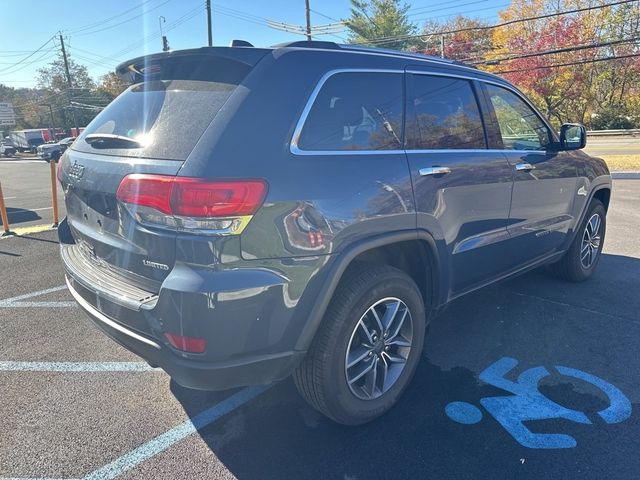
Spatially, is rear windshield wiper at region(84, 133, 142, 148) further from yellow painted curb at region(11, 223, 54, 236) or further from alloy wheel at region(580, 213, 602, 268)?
yellow painted curb at region(11, 223, 54, 236)

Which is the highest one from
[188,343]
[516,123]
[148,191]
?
[516,123]

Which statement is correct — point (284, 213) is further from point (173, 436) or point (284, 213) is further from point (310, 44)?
point (173, 436)

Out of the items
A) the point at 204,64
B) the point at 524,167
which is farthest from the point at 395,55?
the point at 524,167

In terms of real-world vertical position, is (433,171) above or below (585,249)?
above

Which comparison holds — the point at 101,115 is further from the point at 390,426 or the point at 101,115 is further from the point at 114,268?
the point at 390,426

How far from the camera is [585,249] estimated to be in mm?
4703

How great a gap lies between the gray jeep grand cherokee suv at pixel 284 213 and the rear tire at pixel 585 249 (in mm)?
1764

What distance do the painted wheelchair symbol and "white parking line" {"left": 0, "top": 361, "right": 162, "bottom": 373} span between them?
6.81ft

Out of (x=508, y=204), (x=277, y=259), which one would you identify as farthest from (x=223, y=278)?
(x=508, y=204)

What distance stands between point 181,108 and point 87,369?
6.62 ft

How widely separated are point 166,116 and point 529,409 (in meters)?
2.54

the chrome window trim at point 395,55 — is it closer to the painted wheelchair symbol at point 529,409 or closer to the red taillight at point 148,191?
the red taillight at point 148,191

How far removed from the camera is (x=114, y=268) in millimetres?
2398

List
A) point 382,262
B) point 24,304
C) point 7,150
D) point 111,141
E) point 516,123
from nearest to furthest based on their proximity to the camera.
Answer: point 111,141 → point 382,262 → point 516,123 → point 24,304 → point 7,150
